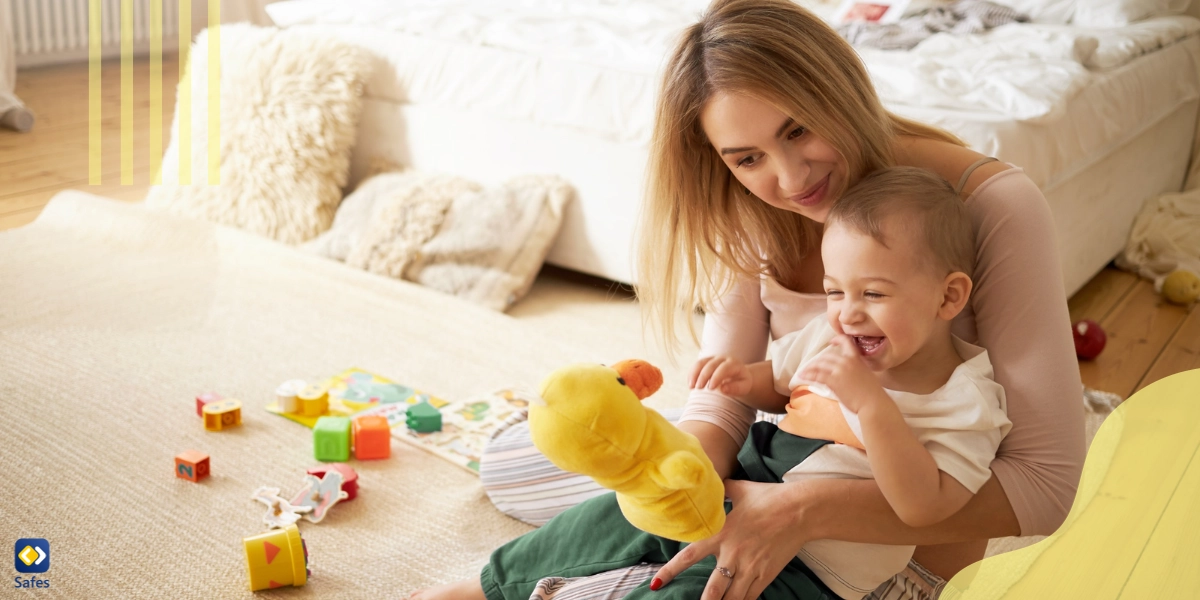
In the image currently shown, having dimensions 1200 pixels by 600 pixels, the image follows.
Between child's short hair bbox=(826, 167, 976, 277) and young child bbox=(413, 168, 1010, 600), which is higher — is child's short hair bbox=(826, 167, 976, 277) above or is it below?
above

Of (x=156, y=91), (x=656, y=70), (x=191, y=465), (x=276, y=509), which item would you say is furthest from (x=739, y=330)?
(x=156, y=91)

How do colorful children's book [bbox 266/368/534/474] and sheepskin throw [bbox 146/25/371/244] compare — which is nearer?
colorful children's book [bbox 266/368/534/474]

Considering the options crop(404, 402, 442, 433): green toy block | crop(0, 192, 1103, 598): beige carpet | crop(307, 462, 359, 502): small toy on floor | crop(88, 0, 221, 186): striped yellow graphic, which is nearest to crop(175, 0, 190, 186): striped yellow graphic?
crop(88, 0, 221, 186): striped yellow graphic

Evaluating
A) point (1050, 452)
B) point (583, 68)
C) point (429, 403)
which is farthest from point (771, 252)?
point (583, 68)

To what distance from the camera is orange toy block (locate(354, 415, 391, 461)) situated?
1.50 metres

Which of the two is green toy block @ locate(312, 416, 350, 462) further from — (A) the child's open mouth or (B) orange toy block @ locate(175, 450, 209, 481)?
(A) the child's open mouth

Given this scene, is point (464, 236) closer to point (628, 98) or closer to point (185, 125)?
point (628, 98)

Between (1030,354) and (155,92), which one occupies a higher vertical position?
(1030,354)

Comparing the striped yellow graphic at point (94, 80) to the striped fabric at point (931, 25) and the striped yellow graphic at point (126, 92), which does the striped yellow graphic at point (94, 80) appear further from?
the striped fabric at point (931, 25)

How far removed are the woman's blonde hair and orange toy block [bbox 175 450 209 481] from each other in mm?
713

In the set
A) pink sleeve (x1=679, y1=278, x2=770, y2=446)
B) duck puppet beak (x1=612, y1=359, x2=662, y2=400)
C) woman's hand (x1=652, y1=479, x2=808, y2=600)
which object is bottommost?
woman's hand (x1=652, y1=479, x2=808, y2=600)

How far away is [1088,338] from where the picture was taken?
174 cm

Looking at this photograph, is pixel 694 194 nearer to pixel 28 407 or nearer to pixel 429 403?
pixel 429 403

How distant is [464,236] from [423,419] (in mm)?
738
